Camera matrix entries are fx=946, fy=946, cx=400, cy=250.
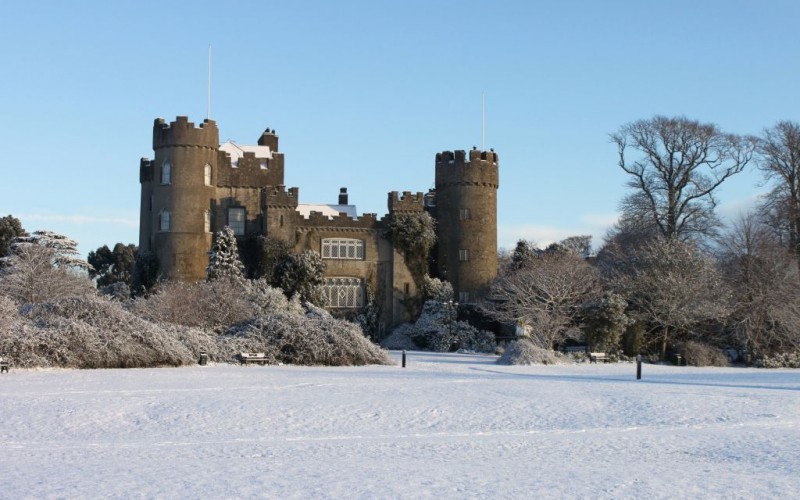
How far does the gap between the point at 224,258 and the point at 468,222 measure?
12.4 m

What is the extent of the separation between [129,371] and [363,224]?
75.4ft

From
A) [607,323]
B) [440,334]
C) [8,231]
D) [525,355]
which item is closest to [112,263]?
[8,231]

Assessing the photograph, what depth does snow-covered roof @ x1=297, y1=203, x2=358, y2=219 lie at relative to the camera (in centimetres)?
4809

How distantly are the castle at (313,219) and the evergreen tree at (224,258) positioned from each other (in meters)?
2.42

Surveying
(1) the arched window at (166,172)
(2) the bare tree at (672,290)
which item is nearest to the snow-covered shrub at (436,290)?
(2) the bare tree at (672,290)

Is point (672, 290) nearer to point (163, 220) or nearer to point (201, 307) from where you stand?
point (201, 307)

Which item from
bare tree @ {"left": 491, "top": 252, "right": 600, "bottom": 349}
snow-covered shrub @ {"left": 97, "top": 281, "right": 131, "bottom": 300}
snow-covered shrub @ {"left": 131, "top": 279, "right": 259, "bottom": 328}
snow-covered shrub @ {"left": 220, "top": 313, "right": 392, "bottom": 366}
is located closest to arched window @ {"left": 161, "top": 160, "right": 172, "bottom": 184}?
snow-covered shrub @ {"left": 97, "top": 281, "right": 131, "bottom": 300}

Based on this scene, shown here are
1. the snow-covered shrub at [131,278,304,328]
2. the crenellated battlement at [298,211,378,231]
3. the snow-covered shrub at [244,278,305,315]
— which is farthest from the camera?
the crenellated battlement at [298,211,378,231]

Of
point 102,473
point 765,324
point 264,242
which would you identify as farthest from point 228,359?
point 765,324

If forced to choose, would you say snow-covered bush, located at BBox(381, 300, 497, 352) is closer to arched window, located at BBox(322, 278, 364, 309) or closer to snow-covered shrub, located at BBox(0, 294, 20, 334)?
arched window, located at BBox(322, 278, 364, 309)

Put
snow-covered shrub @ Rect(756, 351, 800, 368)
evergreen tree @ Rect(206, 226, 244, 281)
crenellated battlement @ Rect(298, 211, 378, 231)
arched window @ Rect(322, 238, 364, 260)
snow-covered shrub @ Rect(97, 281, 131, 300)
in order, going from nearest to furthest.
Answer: snow-covered shrub @ Rect(756, 351, 800, 368) → evergreen tree @ Rect(206, 226, 244, 281) → snow-covered shrub @ Rect(97, 281, 131, 300) → crenellated battlement @ Rect(298, 211, 378, 231) → arched window @ Rect(322, 238, 364, 260)

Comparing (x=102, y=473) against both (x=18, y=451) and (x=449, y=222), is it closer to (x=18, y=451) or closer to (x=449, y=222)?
(x=18, y=451)

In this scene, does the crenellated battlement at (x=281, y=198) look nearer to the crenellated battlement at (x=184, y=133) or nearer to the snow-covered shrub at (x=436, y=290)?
the crenellated battlement at (x=184, y=133)

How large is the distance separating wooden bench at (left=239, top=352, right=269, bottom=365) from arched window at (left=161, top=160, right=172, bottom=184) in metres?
18.2
